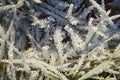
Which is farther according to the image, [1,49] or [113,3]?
[113,3]

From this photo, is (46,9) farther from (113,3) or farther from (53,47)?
(113,3)

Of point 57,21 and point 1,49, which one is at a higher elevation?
point 57,21

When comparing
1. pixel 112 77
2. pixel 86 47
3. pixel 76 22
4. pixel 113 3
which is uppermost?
pixel 113 3

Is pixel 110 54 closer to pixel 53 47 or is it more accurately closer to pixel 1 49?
pixel 53 47

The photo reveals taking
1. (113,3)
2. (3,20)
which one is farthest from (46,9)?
(113,3)

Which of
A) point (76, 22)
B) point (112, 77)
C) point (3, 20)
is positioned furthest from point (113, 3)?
point (3, 20)

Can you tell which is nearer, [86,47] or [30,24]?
[86,47]
